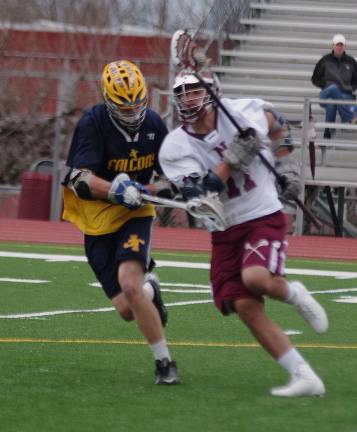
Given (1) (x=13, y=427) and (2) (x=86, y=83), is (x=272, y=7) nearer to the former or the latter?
(2) (x=86, y=83)

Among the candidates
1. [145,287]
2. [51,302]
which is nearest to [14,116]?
[51,302]

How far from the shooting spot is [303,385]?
23.6 feet

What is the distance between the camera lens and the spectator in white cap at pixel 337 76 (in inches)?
819

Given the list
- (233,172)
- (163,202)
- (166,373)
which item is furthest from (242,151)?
(166,373)

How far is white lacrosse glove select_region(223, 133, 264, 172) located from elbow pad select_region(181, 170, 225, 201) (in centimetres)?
11

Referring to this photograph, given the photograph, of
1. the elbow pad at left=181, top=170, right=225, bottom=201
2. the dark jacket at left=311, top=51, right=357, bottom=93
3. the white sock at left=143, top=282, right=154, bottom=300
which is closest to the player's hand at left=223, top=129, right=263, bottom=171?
the elbow pad at left=181, top=170, right=225, bottom=201

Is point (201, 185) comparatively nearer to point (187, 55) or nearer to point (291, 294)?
point (291, 294)

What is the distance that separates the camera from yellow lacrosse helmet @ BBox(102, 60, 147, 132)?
314 inches

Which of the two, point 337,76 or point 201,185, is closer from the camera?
point 201,185

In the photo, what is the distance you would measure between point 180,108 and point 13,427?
79.3 inches

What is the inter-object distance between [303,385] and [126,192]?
4.82ft

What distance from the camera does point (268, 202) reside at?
7.55m

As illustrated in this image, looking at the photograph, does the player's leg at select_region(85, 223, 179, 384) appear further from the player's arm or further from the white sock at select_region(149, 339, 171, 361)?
the player's arm

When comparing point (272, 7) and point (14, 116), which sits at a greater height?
point (272, 7)
